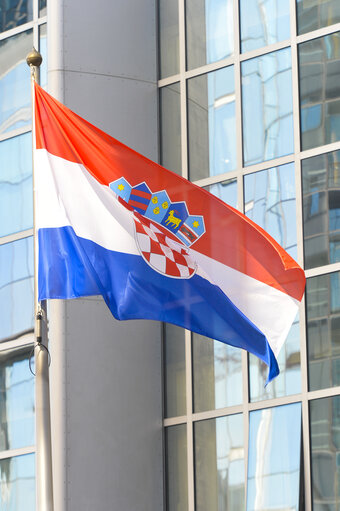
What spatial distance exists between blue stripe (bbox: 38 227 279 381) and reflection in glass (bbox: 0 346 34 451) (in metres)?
8.07

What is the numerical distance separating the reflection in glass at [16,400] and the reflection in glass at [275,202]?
421 centimetres

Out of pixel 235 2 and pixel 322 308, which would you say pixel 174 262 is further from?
pixel 235 2

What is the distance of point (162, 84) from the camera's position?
2062cm

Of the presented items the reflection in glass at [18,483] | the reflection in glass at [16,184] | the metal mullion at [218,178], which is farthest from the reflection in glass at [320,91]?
the reflection in glass at [18,483]

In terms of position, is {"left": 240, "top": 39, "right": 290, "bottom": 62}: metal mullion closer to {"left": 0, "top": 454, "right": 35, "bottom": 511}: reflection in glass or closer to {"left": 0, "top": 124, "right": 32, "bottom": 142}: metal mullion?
{"left": 0, "top": 124, "right": 32, "bottom": 142}: metal mullion

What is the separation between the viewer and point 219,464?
18.5 metres

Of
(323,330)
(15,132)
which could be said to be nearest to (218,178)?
(323,330)

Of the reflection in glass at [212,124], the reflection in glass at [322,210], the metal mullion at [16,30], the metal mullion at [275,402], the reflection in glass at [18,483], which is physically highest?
the metal mullion at [16,30]

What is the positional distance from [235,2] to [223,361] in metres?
5.42

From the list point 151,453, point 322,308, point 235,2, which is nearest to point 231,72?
point 235,2

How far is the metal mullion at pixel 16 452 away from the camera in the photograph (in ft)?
65.6

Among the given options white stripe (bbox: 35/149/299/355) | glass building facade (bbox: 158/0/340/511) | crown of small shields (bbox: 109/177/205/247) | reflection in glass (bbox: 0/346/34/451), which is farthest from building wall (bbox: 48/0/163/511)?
white stripe (bbox: 35/149/299/355)

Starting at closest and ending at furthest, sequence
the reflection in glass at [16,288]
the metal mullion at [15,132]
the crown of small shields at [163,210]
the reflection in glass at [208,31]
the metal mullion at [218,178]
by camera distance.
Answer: the crown of small shields at [163,210]
the metal mullion at [218,178]
the reflection in glass at [208,31]
the reflection in glass at [16,288]
the metal mullion at [15,132]

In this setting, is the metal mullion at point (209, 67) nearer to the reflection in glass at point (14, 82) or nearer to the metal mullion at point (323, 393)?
the reflection in glass at point (14, 82)
